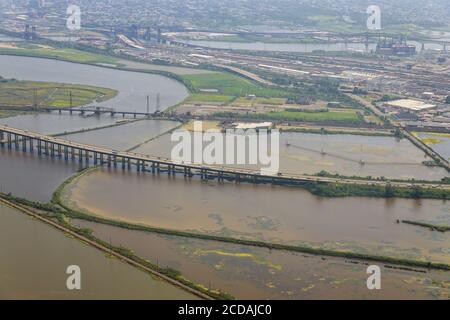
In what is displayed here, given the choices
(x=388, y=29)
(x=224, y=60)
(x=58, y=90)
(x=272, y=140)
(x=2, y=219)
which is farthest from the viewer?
(x=388, y=29)

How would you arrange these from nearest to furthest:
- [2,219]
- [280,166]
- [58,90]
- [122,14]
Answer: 1. [2,219]
2. [280,166]
3. [58,90]
4. [122,14]

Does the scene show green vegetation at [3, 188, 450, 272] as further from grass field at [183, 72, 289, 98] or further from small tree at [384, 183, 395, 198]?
grass field at [183, 72, 289, 98]

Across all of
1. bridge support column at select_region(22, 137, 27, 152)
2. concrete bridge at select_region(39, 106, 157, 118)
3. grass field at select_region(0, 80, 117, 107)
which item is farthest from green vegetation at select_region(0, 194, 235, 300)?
grass field at select_region(0, 80, 117, 107)

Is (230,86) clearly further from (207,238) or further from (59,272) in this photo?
(59,272)

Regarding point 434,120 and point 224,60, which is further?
point 224,60

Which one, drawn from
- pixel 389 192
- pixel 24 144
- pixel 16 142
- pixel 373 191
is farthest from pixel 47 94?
pixel 389 192

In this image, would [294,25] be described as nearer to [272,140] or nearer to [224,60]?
[224,60]

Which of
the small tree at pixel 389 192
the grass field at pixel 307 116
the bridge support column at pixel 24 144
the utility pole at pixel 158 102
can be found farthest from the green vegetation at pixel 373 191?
the utility pole at pixel 158 102
